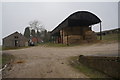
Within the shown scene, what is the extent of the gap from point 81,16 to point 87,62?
19.9 meters

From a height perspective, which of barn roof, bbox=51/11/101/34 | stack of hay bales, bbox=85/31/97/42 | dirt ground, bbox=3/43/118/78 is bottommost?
dirt ground, bbox=3/43/118/78

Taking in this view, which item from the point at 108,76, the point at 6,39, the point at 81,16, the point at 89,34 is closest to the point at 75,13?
the point at 81,16

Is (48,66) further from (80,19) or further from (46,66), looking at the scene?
(80,19)

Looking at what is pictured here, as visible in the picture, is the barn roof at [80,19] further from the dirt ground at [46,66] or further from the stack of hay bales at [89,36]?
the dirt ground at [46,66]

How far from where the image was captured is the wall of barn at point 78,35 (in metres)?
27.7

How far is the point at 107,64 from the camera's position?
21.1 feet

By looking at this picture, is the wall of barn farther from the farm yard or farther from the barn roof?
the farm yard

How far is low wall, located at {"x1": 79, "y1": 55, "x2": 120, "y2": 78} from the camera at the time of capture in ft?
19.0

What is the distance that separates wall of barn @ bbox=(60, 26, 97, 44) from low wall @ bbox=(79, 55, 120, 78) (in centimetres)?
1923

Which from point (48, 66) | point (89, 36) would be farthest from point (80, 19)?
point (48, 66)

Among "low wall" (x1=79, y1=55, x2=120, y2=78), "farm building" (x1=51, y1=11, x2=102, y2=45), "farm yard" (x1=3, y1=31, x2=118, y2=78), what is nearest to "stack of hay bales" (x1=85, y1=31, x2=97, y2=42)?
"farm building" (x1=51, y1=11, x2=102, y2=45)

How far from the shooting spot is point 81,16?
27.5 m

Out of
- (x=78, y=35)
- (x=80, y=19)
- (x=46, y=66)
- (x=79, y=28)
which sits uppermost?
(x=80, y=19)

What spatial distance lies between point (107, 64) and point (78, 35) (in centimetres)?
2273
